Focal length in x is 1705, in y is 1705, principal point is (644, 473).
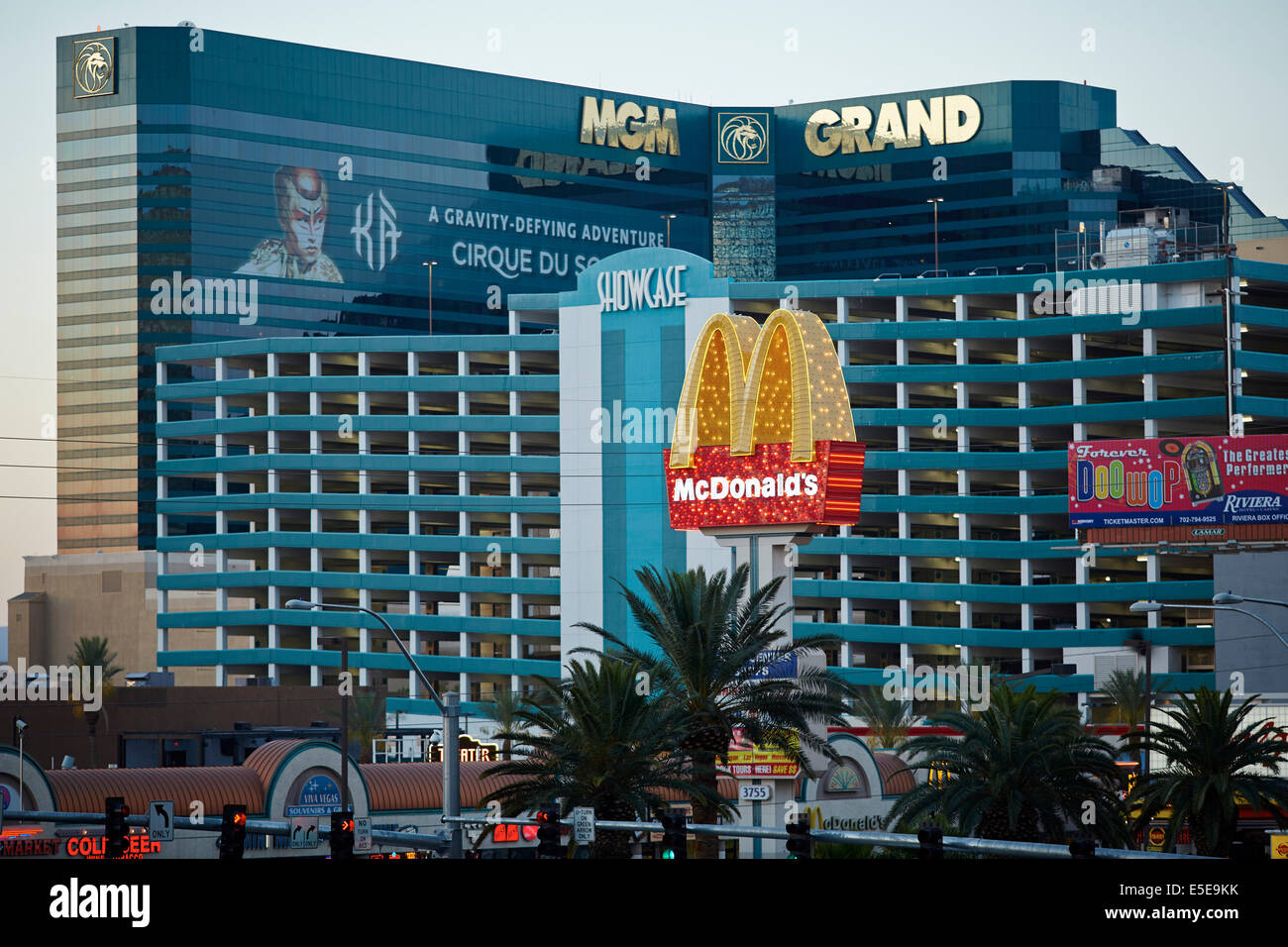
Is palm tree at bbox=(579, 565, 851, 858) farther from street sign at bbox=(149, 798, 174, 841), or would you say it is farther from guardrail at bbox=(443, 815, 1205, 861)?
guardrail at bbox=(443, 815, 1205, 861)

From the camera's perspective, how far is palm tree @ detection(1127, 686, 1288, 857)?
45125 mm

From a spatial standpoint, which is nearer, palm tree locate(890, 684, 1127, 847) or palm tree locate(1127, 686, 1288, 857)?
palm tree locate(890, 684, 1127, 847)

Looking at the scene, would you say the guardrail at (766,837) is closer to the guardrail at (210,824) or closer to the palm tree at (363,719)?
the guardrail at (210,824)

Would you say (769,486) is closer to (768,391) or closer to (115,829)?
(768,391)

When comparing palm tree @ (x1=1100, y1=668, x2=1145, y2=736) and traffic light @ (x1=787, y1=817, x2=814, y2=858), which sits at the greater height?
traffic light @ (x1=787, y1=817, x2=814, y2=858)

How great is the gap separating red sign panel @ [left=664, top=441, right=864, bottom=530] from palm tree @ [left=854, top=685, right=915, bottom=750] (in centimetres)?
4110

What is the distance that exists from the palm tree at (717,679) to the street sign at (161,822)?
46.7 feet

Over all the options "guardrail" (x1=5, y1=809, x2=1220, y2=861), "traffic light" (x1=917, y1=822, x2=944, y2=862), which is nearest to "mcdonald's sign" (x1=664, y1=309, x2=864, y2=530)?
"guardrail" (x1=5, y1=809, x2=1220, y2=861)

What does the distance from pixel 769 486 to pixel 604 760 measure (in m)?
17.2

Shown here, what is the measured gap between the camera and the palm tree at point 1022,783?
146 ft

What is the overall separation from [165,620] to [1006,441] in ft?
243

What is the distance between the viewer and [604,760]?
4403 centimetres
